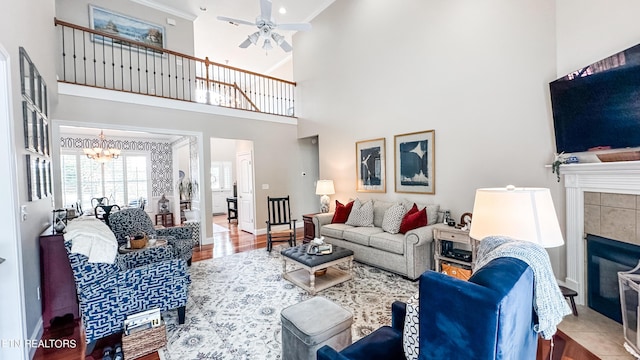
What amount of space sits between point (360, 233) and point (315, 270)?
127 cm

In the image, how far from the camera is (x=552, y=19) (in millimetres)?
2895

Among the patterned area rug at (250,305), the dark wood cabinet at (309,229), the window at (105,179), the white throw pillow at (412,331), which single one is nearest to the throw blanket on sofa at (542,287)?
the white throw pillow at (412,331)

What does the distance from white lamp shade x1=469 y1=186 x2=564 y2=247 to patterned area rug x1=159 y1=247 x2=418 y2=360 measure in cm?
154

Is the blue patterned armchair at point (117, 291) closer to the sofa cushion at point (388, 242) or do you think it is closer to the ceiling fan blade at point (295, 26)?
the sofa cushion at point (388, 242)

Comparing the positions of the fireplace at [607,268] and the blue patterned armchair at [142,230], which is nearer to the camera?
the fireplace at [607,268]

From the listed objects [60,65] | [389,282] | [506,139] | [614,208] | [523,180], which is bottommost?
[389,282]

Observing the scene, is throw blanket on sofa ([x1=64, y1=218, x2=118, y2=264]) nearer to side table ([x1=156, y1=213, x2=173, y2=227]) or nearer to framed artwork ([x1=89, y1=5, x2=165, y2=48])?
framed artwork ([x1=89, y1=5, x2=165, y2=48])

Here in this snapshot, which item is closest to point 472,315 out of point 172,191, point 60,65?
point 60,65

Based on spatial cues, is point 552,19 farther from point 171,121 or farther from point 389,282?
point 171,121

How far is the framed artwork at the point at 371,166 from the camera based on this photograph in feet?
16.3

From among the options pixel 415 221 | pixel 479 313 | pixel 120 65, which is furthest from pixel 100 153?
pixel 479 313

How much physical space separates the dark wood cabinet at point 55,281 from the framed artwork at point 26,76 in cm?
131

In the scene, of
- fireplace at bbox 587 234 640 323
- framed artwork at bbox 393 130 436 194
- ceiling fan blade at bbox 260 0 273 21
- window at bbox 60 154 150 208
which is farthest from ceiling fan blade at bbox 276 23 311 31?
window at bbox 60 154 150 208

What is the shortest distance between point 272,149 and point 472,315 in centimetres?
608
